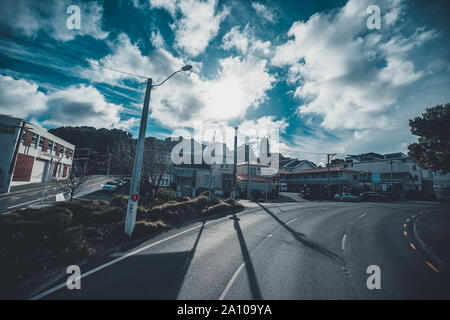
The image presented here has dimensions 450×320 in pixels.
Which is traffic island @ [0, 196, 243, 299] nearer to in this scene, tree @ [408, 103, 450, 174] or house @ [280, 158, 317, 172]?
tree @ [408, 103, 450, 174]

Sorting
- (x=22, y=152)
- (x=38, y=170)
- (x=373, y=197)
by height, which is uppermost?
(x=22, y=152)

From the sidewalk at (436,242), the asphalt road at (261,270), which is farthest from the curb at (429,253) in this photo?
the asphalt road at (261,270)

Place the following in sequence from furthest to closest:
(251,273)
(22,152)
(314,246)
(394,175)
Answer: (394,175) < (22,152) < (314,246) < (251,273)

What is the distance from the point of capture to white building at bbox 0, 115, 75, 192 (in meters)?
22.5

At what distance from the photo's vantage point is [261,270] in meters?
5.84

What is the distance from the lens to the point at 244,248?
782 centimetres

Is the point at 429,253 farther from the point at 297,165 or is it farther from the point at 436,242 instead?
the point at 297,165

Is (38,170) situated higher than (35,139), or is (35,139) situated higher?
(35,139)

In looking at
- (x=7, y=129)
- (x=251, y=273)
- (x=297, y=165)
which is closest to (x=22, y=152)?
(x=7, y=129)

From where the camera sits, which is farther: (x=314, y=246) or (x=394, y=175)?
(x=394, y=175)

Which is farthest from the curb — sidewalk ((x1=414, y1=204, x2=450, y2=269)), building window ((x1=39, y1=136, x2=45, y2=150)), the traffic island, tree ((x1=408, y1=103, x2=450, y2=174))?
building window ((x1=39, y1=136, x2=45, y2=150))

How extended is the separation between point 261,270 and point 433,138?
20.8m
